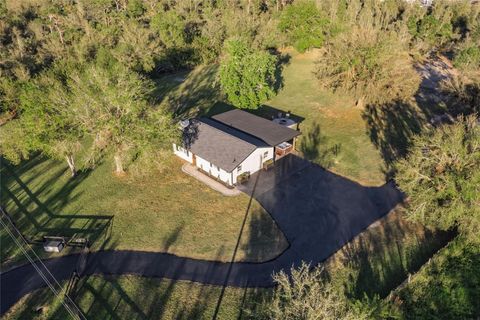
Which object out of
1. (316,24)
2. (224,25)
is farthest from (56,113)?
(316,24)

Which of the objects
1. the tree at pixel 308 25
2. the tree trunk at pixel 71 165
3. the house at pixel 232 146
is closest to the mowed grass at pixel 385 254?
the house at pixel 232 146

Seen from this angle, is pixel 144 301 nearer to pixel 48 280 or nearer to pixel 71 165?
pixel 48 280

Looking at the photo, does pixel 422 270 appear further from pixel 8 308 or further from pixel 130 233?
pixel 8 308

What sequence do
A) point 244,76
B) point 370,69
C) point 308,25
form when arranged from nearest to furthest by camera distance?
1. point 370,69
2. point 244,76
3. point 308,25

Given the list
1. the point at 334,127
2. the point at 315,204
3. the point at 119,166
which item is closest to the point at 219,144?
the point at 119,166

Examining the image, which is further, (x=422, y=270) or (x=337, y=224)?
(x=337, y=224)

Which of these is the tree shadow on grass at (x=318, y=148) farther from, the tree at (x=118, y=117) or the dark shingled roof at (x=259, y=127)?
the tree at (x=118, y=117)
